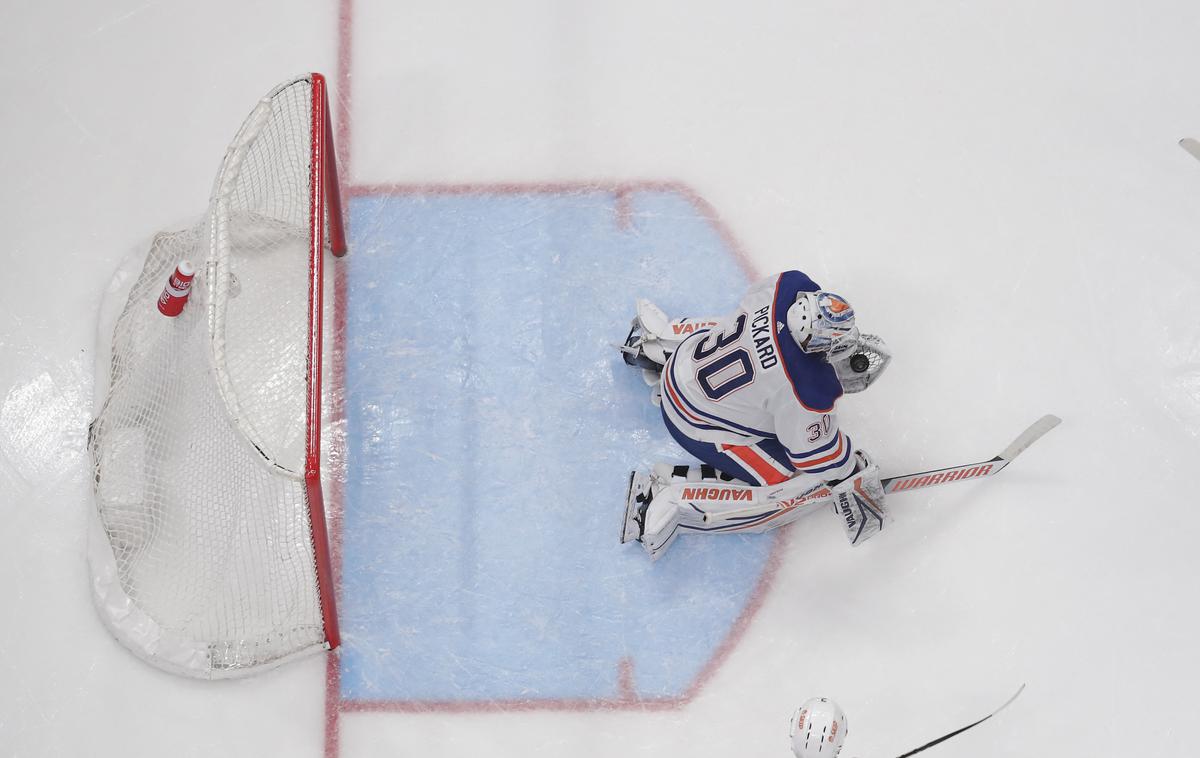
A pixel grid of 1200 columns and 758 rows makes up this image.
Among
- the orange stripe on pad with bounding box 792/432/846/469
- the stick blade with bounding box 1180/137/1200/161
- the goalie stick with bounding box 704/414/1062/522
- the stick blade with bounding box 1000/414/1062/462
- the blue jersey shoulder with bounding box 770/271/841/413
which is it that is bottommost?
the goalie stick with bounding box 704/414/1062/522

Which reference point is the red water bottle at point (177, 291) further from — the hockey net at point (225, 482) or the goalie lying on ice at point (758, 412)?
the goalie lying on ice at point (758, 412)

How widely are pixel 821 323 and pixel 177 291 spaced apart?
6.76 feet

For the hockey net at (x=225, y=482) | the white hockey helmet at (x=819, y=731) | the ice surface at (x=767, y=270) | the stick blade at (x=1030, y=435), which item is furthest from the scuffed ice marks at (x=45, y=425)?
the stick blade at (x=1030, y=435)

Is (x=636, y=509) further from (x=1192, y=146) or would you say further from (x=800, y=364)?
(x=1192, y=146)

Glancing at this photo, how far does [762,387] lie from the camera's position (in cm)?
380

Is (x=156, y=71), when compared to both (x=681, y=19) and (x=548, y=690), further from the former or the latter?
(x=548, y=690)

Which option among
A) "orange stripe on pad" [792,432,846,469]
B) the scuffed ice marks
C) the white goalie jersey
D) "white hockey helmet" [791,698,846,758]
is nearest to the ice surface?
the scuffed ice marks

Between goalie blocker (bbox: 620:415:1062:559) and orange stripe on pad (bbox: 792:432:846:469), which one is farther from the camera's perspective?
goalie blocker (bbox: 620:415:1062:559)

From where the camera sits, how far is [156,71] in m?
4.91

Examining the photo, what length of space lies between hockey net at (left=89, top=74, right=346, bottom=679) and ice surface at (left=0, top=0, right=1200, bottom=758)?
14cm

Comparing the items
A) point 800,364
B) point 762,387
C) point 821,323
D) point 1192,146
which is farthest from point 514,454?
point 1192,146

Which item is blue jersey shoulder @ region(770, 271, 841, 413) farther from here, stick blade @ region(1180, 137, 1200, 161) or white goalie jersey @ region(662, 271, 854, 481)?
stick blade @ region(1180, 137, 1200, 161)

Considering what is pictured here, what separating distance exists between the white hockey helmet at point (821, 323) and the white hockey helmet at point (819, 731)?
0.98 meters

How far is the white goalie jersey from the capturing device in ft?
12.2
